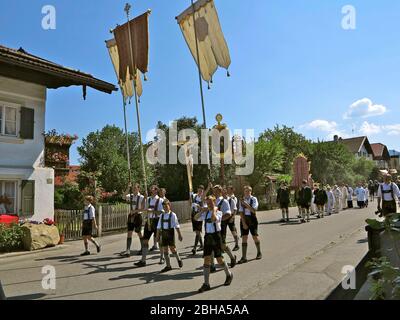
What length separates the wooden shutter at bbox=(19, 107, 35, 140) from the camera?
13883 millimetres

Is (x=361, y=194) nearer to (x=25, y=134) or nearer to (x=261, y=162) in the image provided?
(x=261, y=162)

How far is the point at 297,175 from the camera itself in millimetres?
27312

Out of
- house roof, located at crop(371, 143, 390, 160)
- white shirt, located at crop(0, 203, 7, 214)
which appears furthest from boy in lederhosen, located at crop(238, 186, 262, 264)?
house roof, located at crop(371, 143, 390, 160)

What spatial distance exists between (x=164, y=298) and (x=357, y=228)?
37.2 feet

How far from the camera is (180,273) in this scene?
8586 millimetres

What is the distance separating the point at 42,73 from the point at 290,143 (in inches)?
1596

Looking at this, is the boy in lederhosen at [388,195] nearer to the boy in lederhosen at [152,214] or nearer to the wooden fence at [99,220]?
the boy in lederhosen at [152,214]

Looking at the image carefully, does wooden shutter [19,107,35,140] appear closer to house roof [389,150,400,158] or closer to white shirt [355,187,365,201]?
white shirt [355,187,365,201]

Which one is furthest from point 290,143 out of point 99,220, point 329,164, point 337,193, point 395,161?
point 395,161

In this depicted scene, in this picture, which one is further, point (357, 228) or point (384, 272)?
point (357, 228)

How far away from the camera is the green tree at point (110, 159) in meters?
30.3

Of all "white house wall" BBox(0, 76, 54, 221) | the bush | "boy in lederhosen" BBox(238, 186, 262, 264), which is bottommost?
the bush
